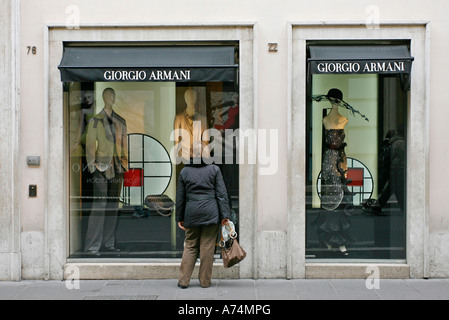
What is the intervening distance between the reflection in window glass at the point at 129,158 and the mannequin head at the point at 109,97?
0.05 feet

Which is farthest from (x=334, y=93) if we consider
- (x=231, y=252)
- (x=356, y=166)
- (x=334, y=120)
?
(x=231, y=252)

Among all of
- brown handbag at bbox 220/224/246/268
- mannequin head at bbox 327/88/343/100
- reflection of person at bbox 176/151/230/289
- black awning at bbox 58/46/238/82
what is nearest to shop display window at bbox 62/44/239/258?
black awning at bbox 58/46/238/82

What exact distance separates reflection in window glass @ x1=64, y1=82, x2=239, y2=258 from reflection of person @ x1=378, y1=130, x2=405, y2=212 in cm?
256

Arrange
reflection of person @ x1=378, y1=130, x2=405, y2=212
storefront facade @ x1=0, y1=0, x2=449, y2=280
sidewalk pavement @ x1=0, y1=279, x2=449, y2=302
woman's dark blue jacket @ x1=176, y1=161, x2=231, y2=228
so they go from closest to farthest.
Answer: sidewalk pavement @ x1=0, y1=279, x2=449, y2=302 → woman's dark blue jacket @ x1=176, y1=161, x2=231, y2=228 → storefront facade @ x1=0, y1=0, x2=449, y2=280 → reflection of person @ x1=378, y1=130, x2=405, y2=212

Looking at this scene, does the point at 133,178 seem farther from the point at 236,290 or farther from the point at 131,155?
the point at 236,290

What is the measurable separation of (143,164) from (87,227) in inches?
50.9

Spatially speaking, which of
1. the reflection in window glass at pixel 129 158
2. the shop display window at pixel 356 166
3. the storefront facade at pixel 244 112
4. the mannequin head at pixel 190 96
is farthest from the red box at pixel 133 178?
the shop display window at pixel 356 166

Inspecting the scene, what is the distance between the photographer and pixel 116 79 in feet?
25.9

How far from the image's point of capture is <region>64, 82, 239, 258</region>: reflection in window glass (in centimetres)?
845

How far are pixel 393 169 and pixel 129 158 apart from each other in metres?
4.05

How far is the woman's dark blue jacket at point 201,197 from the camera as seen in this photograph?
7344 millimetres

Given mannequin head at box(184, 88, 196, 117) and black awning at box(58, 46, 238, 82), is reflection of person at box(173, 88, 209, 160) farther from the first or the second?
black awning at box(58, 46, 238, 82)

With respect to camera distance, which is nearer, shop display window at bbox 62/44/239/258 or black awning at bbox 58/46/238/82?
black awning at bbox 58/46/238/82

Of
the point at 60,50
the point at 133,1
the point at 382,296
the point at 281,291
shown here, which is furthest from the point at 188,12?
the point at 382,296
